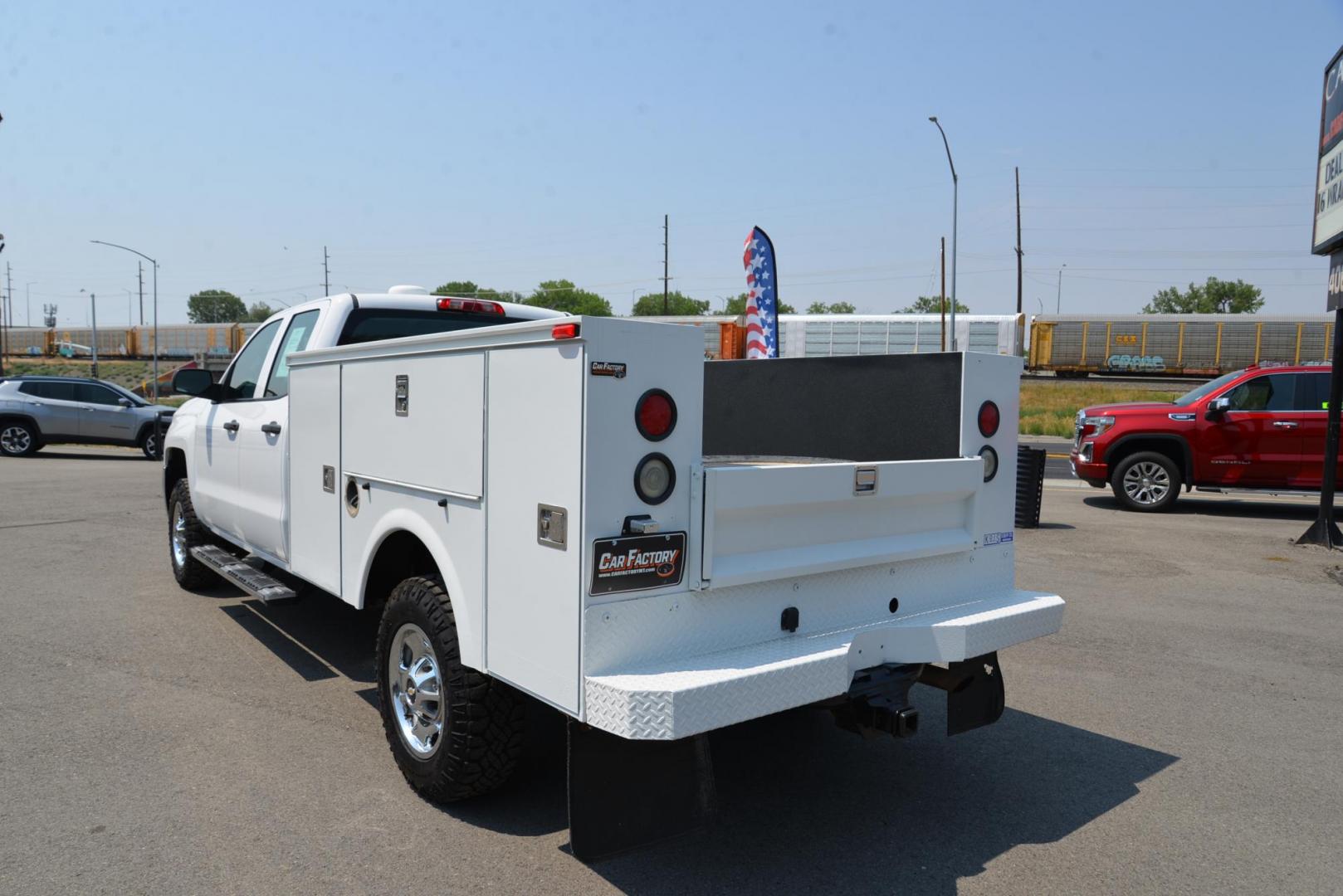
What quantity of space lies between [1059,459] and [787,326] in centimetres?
2351

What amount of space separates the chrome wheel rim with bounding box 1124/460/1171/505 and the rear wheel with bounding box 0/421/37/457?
1985 cm

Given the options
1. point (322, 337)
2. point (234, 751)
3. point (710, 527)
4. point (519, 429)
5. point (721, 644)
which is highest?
point (322, 337)

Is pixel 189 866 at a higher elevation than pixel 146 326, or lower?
lower

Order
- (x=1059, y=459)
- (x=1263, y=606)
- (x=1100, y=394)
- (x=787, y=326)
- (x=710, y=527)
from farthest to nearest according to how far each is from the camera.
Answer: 1. (x=787, y=326)
2. (x=1100, y=394)
3. (x=1059, y=459)
4. (x=1263, y=606)
5. (x=710, y=527)

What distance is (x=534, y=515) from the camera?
306 centimetres

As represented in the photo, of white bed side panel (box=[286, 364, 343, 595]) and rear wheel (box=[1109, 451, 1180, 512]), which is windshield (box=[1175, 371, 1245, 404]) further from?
white bed side panel (box=[286, 364, 343, 595])

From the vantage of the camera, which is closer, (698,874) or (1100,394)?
(698,874)

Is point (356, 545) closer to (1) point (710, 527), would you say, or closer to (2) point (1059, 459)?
(1) point (710, 527)

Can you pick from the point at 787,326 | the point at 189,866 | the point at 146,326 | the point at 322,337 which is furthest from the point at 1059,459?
the point at 146,326

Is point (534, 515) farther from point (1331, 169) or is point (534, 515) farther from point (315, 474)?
point (1331, 169)

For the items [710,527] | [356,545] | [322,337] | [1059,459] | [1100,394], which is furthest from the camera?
[1100,394]

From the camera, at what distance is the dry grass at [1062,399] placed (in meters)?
29.9

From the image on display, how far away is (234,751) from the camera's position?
14.2 ft

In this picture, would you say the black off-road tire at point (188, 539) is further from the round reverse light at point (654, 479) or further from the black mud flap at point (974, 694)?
the black mud flap at point (974, 694)
